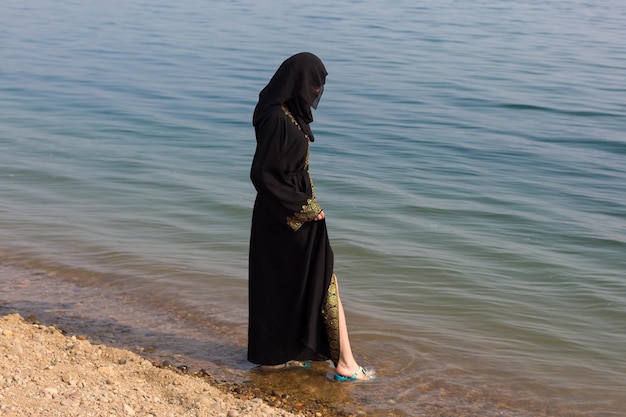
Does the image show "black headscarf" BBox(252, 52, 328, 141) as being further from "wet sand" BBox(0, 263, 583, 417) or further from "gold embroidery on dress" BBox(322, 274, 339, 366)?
"wet sand" BBox(0, 263, 583, 417)

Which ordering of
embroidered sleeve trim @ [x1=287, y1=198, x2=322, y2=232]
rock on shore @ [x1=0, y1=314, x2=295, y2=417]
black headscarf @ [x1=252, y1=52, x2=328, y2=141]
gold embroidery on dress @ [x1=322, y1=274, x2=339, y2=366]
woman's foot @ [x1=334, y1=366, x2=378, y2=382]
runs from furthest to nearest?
woman's foot @ [x1=334, y1=366, x2=378, y2=382], gold embroidery on dress @ [x1=322, y1=274, x2=339, y2=366], embroidered sleeve trim @ [x1=287, y1=198, x2=322, y2=232], black headscarf @ [x1=252, y1=52, x2=328, y2=141], rock on shore @ [x1=0, y1=314, x2=295, y2=417]

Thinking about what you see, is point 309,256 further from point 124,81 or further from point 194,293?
point 124,81

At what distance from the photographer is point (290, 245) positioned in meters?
4.90

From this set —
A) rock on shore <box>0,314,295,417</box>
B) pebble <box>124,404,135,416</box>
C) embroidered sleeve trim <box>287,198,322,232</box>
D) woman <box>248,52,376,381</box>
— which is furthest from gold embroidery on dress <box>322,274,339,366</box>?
pebble <box>124,404,135,416</box>

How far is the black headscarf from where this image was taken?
466cm

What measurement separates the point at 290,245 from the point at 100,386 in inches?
46.3

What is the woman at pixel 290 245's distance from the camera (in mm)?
4688

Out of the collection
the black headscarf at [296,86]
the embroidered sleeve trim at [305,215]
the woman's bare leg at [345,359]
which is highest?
the black headscarf at [296,86]

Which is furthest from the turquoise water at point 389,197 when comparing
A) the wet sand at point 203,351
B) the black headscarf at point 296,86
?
the black headscarf at point 296,86

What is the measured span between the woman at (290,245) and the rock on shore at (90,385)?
1.46 ft

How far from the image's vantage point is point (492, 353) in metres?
5.94

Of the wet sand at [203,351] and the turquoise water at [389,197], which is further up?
the turquoise water at [389,197]

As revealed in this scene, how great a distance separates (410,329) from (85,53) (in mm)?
14351

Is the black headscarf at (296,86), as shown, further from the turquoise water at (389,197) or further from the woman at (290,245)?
the turquoise water at (389,197)
